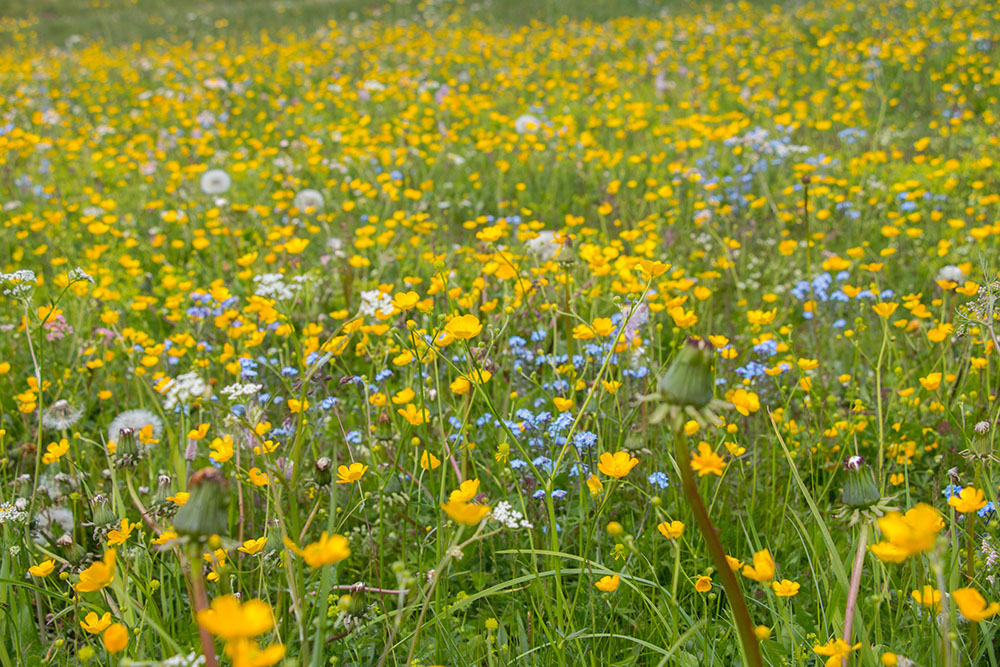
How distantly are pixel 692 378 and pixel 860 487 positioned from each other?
43 cm

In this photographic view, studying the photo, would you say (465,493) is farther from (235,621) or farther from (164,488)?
(164,488)

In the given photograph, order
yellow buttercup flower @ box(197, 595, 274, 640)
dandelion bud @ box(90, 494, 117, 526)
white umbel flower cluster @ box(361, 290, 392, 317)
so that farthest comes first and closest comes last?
white umbel flower cluster @ box(361, 290, 392, 317)
dandelion bud @ box(90, 494, 117, 526)
yellow buttercup flower @ box(197, 595, 274, 640)

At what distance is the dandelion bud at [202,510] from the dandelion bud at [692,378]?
0.56m

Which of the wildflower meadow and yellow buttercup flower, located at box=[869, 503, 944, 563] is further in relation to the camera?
the wildflower meadow

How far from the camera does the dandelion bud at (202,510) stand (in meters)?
0.96

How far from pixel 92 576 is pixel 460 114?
472 centimetres

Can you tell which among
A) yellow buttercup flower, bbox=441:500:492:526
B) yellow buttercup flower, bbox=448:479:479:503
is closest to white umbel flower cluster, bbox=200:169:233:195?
yellow buttercup flower, bbox=448:479:479:503

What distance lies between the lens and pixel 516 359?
2441 millimetres

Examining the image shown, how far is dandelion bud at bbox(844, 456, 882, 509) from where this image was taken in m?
1.17

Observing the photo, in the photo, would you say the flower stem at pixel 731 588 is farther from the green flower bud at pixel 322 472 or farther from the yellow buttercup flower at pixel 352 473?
the green flower bud at pixel 322 472

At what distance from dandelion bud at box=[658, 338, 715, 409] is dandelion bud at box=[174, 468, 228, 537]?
0.56 metres

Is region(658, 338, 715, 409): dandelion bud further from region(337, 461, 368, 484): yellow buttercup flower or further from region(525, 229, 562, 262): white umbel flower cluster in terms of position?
region(525, 229, 562, 262): white umbel flower cluster

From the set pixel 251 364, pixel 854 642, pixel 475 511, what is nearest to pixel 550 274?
pixel 251 364

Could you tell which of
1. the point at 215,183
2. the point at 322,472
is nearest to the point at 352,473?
the point at 322,472
